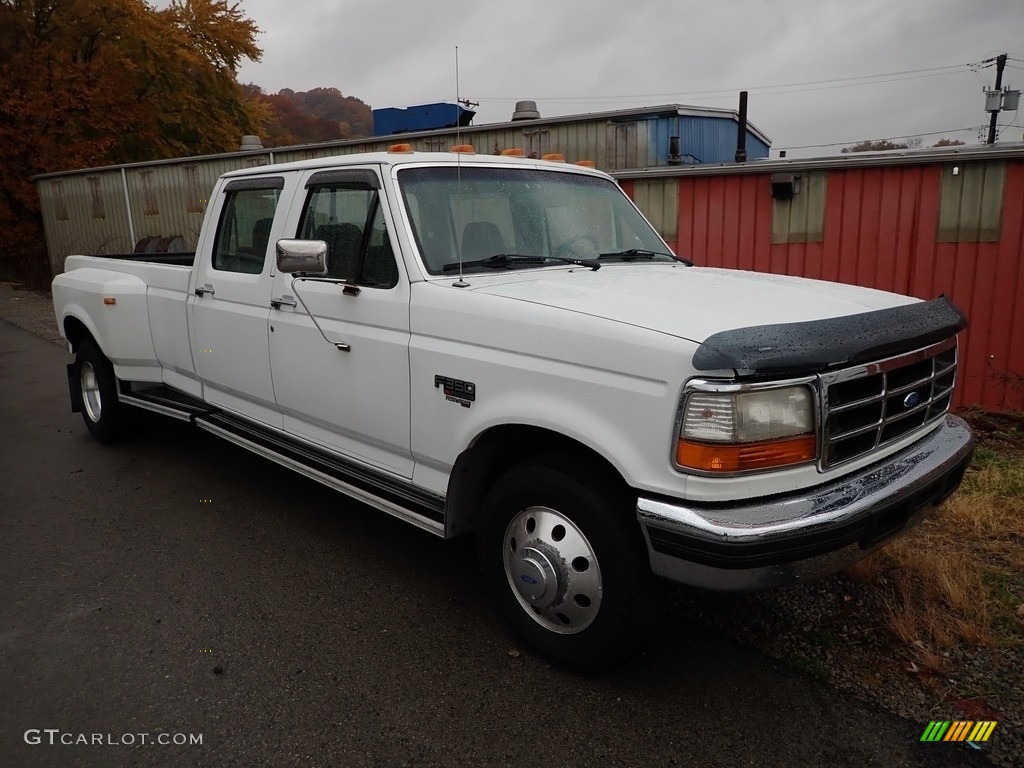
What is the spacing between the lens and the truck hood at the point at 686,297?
2.85 m

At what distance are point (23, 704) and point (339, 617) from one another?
1264 millimetres

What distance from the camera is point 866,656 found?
3291mm

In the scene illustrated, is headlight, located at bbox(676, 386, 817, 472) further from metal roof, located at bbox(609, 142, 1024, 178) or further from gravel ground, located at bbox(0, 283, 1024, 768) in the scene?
metal roof, located at bbox(609, 142, 1024, 178)

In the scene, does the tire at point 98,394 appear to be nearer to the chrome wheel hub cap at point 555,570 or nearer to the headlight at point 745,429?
the chrome wheel hub cap at point 555,570

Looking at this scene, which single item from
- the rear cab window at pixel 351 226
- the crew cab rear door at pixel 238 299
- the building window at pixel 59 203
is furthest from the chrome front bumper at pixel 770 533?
the building window at pixel 59 203

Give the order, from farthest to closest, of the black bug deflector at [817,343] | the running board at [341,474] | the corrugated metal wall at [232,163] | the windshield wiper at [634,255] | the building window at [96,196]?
the building window at [96,196] < the corrugated metal wall at [232,163] < the windshield wiper at [634,255] < the running board at [341,474] < the black bug deflector at [817,343]

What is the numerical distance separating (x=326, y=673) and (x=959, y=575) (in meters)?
2.92

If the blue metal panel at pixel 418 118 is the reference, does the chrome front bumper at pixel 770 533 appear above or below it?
below

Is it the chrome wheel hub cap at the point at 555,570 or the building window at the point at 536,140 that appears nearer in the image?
the chrome wheel hub cap at the point at 555,570

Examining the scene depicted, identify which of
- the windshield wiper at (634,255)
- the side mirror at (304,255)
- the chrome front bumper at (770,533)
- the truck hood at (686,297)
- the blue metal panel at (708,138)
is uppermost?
the blue metal panel at (708,138)

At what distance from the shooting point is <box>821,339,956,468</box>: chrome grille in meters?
2.72

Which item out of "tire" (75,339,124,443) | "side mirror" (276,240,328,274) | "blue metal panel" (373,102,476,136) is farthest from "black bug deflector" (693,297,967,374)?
"blue metal panel" (373,102,476,136)

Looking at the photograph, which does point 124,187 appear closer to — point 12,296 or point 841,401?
point 12,296

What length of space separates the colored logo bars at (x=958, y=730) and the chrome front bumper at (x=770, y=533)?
0.68m
